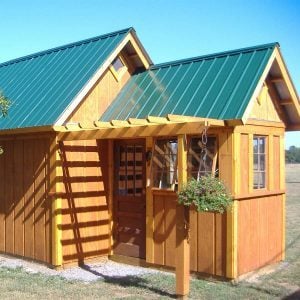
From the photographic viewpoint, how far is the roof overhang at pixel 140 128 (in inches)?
299

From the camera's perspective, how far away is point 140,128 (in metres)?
8.21

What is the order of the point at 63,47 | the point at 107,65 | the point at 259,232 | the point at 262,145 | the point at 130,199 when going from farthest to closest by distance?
1. the point at 63,47
2. the point at 107,65
3. the point at 130,199
4. the point at 262,145
5. the point at 259,232

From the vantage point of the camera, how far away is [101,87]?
10859 millimetres

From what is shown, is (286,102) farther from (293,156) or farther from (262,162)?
(293,156)

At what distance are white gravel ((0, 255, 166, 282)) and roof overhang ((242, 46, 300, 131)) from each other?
4.24m

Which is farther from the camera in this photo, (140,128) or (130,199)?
(130,199)

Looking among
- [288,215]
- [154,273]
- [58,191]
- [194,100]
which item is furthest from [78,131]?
[288,215]

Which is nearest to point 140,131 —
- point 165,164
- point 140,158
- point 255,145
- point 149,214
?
point 165,164

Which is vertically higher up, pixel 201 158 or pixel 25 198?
pixel 201 158

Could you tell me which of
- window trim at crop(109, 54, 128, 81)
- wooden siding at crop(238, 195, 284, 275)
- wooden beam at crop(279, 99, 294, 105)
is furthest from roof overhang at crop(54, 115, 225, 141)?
wooden beam at crop(279, 99, 294, 105)

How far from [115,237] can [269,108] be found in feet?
14.2

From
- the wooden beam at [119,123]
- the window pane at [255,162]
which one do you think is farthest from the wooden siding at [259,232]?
the wooden beam at [119,123]

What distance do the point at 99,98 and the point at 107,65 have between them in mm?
753

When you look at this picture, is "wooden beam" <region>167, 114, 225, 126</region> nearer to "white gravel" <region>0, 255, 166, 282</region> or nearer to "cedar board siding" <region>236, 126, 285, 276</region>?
"cedar board siding" <region>236, 126, 285, 276</region>
